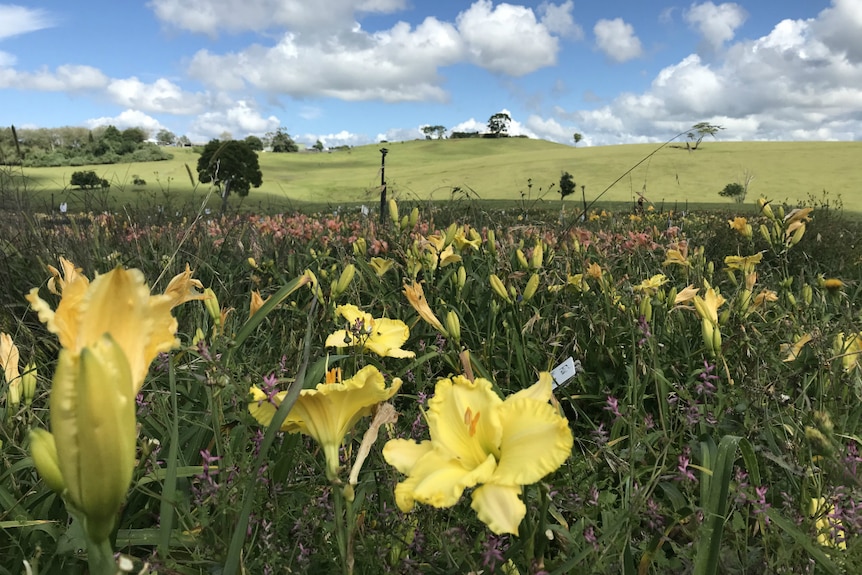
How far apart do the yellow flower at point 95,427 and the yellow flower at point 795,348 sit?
183 centimetres

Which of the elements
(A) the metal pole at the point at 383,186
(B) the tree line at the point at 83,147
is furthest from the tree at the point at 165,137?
(A) the metal pole at the point at 383,186

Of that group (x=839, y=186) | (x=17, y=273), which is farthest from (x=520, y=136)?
(x=17, y=273)

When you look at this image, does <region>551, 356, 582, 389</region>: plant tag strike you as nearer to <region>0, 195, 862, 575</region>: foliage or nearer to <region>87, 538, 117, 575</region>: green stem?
<region>0, 195, 862, 575</region>: foliage

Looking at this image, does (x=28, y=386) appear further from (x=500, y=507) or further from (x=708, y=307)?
(x=708, y=307)

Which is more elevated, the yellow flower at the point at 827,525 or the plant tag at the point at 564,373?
the plant tag at the point at 564,373

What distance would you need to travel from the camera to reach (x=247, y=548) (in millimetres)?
1044

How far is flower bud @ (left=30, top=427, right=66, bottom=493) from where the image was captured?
549 mm

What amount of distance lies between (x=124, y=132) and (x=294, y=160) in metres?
19.5

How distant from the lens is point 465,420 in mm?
739

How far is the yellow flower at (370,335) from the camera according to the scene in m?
1.22

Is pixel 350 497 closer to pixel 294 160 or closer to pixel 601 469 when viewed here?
pixel 601 469

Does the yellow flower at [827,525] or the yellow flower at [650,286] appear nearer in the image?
the yellow flower at [827,525]

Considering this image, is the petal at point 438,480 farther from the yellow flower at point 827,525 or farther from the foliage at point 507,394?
the yellow flower at point 827,525

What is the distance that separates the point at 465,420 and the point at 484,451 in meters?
0.06
